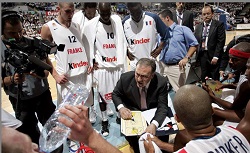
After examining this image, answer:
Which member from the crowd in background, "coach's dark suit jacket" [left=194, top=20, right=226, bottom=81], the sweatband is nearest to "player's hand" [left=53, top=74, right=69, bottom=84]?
the sweatband

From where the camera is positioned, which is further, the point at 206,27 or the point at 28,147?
the point at 206,27

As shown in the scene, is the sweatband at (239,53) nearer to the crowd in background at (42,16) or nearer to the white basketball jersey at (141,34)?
the white basketball jersey at (141,34)

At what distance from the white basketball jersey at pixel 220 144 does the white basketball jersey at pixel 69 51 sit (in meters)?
1.84

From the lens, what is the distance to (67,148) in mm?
2908

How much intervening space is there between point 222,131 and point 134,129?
3.31ft

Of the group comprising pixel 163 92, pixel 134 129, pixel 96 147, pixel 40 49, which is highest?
pixel 40 49

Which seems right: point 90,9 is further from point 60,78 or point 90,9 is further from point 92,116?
point 92,116

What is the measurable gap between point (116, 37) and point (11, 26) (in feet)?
4.49

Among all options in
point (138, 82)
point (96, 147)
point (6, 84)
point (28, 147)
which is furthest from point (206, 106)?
point (6, 84)

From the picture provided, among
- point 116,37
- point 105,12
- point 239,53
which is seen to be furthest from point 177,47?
point 105,12

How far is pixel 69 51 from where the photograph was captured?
2.72m

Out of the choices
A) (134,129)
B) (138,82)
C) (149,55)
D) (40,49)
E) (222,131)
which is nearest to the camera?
(222,131)

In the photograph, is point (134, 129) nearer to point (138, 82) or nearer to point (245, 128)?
point (138, 82)

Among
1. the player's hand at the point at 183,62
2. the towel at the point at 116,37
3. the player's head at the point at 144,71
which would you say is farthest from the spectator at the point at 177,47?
the player's head at the point at 144,71
